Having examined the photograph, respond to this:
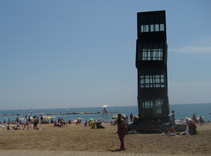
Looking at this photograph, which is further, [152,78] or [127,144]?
[152,78]

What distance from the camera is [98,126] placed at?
1021 inches

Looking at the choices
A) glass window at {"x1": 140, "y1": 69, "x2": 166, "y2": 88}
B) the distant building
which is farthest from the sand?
glass window at {"x1": 140, "y1": 69, "x2": 166, "y2": 88}

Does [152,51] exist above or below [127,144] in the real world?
above

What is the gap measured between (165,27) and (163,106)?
23.4 ft

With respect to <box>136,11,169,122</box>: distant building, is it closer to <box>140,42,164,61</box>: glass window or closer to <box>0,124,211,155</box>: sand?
<box>140,42,164,61</box>: glass window

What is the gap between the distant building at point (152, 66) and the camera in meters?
22.5

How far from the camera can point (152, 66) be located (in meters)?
23.1

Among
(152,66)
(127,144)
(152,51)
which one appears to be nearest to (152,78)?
(152,66)

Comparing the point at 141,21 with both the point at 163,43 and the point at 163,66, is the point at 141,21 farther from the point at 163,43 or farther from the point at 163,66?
the point at 163,66

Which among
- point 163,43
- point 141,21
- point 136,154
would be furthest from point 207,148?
point 141,21

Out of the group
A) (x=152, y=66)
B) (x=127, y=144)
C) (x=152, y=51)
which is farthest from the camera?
(x=152, y=51)

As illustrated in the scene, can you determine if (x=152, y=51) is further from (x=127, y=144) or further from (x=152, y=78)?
(x=127, y=144)

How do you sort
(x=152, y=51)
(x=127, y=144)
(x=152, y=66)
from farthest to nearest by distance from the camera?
(x=152, y=51) < (x=152, y=66) < (x=127, y=144)

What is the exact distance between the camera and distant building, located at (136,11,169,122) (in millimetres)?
22497
